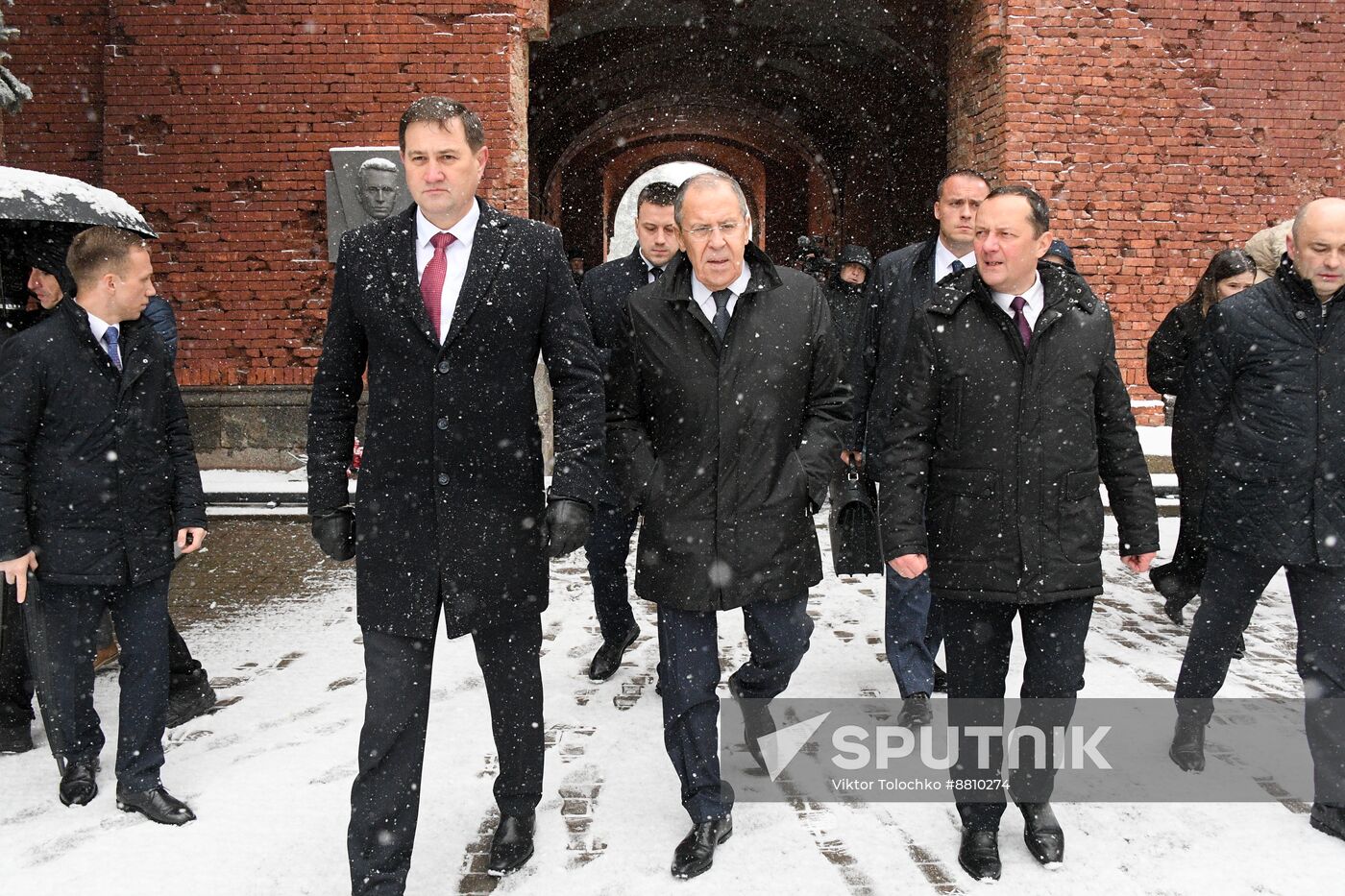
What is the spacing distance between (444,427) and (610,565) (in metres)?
1.96

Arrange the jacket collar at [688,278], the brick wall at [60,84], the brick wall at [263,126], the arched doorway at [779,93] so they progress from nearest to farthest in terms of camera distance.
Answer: the jacket collar at [688,278] < the brick wall at [263,126] < the brick wall at [60,84] < the arched doorway at [779,93]

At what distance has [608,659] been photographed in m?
4.58

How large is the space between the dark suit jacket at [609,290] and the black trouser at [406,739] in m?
1.87

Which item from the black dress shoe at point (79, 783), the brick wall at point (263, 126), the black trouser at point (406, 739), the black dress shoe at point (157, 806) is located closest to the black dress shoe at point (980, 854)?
the black trouser at point (406, 739)

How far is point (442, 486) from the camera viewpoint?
8.91 ft

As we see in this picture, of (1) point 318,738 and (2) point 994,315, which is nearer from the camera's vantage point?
(2) point 994,315

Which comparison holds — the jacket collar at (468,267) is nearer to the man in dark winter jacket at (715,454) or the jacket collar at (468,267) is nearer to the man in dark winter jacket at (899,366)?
the man in dark winter jacket at (715,454)

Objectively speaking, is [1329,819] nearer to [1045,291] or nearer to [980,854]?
[980,854]

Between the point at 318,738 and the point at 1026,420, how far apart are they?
2767mm

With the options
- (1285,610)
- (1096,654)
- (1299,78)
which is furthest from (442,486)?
(1299,78)

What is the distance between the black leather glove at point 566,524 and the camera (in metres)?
2.74

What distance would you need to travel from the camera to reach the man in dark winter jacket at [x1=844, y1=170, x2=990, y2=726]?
395cm

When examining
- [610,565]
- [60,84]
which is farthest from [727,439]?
[60,84]

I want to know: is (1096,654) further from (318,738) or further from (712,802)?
(318,738)
